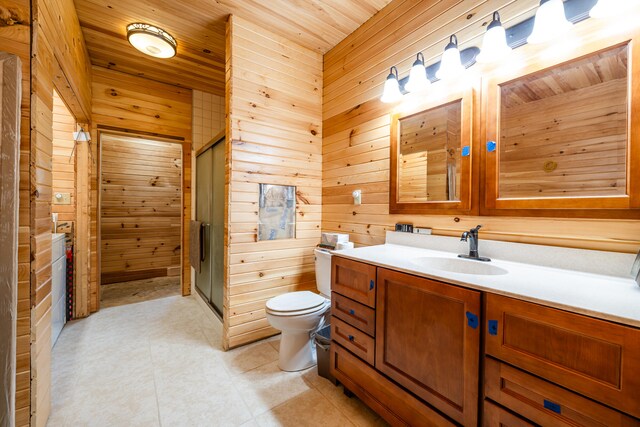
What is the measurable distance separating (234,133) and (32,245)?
52.0 inches

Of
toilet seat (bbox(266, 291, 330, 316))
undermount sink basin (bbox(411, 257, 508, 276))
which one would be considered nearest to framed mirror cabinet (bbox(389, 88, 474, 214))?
undermount sink basin (bbox(411, 257, 508, 276))

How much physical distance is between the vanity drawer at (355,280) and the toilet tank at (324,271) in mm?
386

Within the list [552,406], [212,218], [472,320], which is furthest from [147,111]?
[552,406]

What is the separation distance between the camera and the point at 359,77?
223cm

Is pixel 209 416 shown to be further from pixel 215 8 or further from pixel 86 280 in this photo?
pixel 215 8

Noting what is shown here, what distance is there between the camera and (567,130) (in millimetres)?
1235

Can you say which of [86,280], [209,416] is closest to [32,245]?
[209,416]

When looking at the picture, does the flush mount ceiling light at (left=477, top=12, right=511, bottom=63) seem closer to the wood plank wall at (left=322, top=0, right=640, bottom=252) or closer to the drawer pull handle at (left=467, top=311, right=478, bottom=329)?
the wood plank wall at (left=322, top=0, right=640, bottom=252)

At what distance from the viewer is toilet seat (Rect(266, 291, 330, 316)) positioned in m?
1.71

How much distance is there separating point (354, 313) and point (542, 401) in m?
0.81

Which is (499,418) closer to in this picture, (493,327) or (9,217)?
(493,327)

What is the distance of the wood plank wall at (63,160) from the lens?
8.33ft

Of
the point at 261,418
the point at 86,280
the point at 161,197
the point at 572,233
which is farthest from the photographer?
the point at 161,197

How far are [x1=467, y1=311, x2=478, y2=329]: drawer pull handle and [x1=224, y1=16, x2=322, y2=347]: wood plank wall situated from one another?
1633mm
